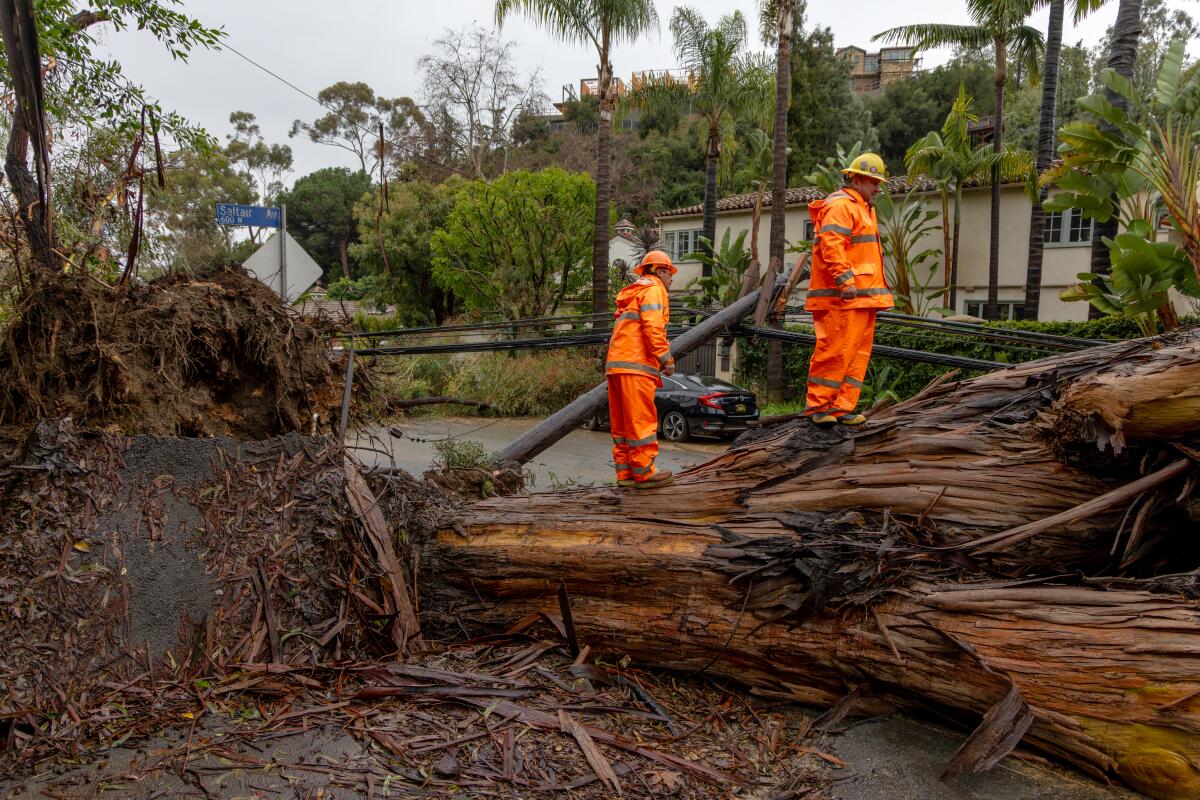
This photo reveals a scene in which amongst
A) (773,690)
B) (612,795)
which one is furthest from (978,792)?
(612,795)

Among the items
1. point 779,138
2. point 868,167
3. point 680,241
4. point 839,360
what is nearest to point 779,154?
point 779,138

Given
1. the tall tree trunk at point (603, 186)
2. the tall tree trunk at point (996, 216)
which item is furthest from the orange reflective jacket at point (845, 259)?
the tall tree trunk at point (996, 216)

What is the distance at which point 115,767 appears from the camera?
3.36 metres

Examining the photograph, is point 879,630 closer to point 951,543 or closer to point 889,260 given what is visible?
point 951,543

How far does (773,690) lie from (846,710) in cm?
42

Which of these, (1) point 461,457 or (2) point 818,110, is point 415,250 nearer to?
(2) point 818,110

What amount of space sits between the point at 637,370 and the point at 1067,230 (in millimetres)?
22913

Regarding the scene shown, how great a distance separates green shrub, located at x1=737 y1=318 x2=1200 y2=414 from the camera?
14.8 m

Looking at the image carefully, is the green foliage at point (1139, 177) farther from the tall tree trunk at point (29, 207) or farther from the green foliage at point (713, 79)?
the green foliage at point (713, 79)

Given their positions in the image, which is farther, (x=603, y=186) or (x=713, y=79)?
(x=713, y=79)

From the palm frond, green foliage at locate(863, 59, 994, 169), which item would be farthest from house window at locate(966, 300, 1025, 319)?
green foliage at locate(863, 59, 994, 169)

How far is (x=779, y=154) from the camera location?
20172 millimetres

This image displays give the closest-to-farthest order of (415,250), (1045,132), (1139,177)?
(1139,177) < (1045,132) < (415,250)

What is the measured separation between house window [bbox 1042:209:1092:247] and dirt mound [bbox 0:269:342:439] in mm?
24210
